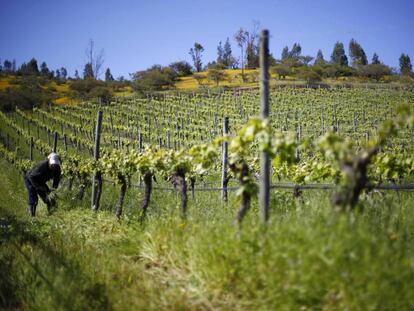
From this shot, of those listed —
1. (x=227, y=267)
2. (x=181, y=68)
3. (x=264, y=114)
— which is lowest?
(x=227, y=267)

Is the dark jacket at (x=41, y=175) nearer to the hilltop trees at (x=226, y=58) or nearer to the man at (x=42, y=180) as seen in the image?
the man at (x=42, y=180)

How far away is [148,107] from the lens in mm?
39812

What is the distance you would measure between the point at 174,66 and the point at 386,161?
8133 cm

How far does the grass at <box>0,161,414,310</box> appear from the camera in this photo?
2332 millimetres

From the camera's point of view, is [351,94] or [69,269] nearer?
[69,269]

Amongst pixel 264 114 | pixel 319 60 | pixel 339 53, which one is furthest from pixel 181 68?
pixel 264 114

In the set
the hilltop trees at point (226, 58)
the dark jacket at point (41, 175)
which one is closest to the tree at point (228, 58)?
the hilltop trees at point (226, 58)

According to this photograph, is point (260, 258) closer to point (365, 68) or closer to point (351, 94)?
point (351, 94)

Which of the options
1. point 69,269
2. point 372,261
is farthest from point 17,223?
point 372,261

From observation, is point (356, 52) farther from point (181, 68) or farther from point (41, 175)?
point (41, 175)

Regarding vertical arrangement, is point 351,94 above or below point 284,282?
above

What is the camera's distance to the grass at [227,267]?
2332 mm

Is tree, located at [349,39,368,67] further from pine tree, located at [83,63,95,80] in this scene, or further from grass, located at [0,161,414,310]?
grass, located at [0,161,414,310]

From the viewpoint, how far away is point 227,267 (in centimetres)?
298
